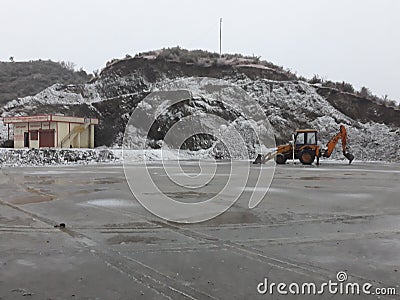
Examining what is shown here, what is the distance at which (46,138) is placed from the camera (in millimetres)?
42406

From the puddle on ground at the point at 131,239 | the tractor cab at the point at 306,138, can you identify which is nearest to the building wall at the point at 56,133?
the tractor cab at the point at 306,138

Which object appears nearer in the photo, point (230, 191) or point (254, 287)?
point (254, 287)

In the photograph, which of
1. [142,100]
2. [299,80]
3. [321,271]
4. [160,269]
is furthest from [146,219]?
[299,80]

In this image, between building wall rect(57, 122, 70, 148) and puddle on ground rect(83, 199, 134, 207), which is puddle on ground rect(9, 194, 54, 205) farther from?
building wall rect(57, 122, 70, 148)

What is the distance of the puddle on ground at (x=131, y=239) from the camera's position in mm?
6086

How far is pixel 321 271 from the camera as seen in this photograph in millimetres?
4676

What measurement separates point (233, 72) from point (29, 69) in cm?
6328

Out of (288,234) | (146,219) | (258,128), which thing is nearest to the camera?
(288,234)

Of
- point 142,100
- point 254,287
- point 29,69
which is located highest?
point 29,69

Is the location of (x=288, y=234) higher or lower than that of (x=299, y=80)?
lower

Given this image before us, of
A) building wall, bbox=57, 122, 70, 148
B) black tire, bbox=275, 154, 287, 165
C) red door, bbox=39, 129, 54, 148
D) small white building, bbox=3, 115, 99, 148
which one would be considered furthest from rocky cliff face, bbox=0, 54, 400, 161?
black tire, bbox=275, 154, 287, 165

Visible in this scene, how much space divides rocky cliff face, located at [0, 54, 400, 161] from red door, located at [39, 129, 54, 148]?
705 cm

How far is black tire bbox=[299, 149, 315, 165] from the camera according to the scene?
92.1 ft

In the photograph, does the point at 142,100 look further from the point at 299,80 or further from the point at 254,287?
the point at 254,287
